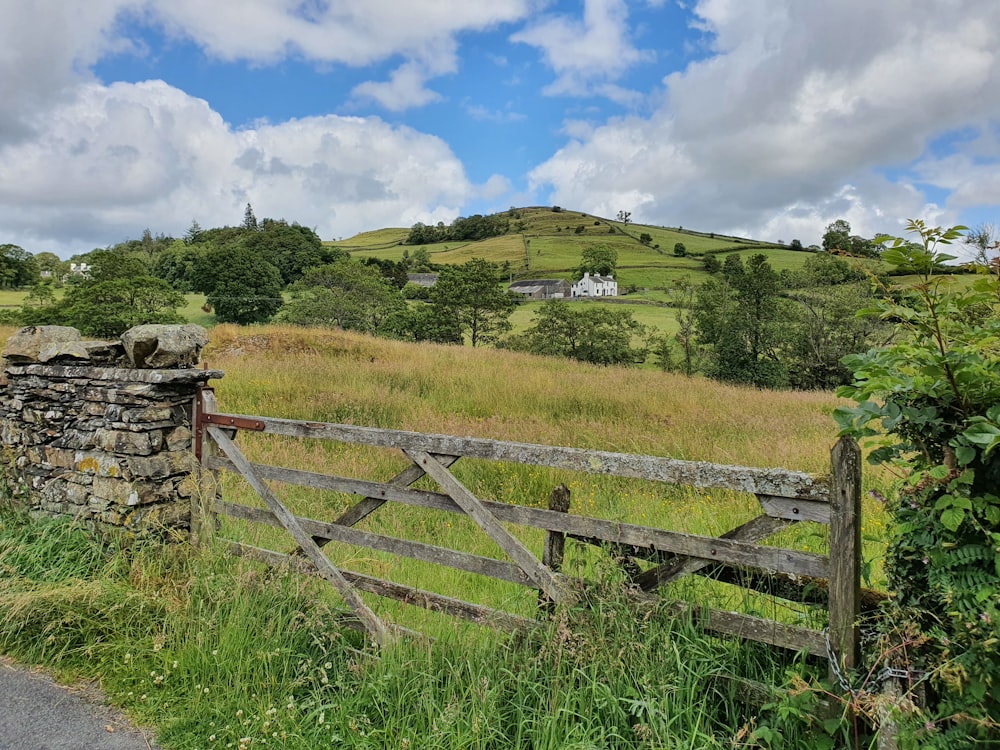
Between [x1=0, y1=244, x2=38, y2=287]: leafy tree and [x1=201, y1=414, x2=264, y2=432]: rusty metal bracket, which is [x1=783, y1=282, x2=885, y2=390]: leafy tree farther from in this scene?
[x1=0, y1=244, x2=38, y2=287]: leafy tree

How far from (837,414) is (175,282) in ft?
281

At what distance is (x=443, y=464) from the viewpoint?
144 inches

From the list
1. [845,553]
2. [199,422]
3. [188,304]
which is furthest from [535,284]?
[845,553]

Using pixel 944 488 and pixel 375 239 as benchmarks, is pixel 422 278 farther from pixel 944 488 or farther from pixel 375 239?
pixel 944 488

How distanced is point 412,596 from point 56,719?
2242 millimetres

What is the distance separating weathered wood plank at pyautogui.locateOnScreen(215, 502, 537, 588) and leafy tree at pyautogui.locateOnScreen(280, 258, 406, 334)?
41.6 m

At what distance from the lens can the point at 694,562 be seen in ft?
9.62

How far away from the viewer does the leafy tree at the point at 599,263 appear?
84.7m

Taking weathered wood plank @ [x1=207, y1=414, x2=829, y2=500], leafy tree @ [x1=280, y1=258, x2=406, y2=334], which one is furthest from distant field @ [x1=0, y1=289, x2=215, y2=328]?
weathered wood plank @ [x1=207, y1=414, x2=829, y2=500]

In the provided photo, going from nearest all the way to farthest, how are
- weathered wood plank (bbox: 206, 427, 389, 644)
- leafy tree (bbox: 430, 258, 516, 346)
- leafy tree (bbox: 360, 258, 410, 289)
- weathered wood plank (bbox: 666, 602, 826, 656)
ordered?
weathered wood plank (bbox: 666, 602, 826, 656) < weathered wood plank (bbox: 206, 427, 389, 644) < leafy tree (bbox: 430, 258, 516, 346) < leafy tree (bbox: 360, 258, 410, 289)

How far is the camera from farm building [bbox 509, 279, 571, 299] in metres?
78.2

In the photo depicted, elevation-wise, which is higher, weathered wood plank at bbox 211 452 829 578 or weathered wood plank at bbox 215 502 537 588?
weathered wood plank at bbox 211 452 829 578

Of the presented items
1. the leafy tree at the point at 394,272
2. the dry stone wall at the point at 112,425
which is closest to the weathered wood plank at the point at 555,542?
the dry stone wall at the point at 112,425

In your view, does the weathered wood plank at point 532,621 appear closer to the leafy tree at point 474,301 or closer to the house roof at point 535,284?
the leafy tree at point 474,301
